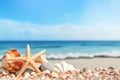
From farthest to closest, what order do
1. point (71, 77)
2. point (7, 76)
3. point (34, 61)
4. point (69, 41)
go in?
point (69, 41)
point (34, 61)
point (7, 76)
point (71, 77)

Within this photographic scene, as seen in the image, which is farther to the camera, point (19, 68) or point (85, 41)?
point (85, 41)

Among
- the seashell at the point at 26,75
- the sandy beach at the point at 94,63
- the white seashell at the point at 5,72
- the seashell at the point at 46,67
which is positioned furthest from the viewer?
the sandy beach at the point at 94,63

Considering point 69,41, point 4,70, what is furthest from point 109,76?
point 69,41

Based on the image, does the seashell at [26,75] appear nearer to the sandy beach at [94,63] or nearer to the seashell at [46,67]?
the seashell at [46,67]

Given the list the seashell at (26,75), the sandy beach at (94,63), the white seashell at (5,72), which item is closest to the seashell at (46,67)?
the seashell at (26,75)

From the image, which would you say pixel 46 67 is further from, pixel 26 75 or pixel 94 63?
pixel 94 63

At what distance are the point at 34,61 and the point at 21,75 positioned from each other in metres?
0.34

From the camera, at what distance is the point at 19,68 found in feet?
15.2

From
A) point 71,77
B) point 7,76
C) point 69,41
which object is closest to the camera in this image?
Result: point 71,77

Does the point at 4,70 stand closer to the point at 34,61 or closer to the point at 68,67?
the point at 34,61

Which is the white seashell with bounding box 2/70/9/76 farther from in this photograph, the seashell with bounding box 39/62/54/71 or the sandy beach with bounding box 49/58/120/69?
the sandy beach with bounding box 49/58/120/69

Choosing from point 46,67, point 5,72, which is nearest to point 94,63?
point 46,67

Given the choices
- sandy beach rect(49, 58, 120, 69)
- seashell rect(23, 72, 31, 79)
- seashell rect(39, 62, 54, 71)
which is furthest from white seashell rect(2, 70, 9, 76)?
sandy beach rect(49, 58, 120, 69)

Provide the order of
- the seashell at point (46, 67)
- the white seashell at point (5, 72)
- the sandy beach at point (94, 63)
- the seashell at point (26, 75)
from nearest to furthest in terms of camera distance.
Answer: the seashell at point (26, 75), the white seashell at point (5, 72), the seashell at point (46, 67), the sandy beach at point (94, 63)
